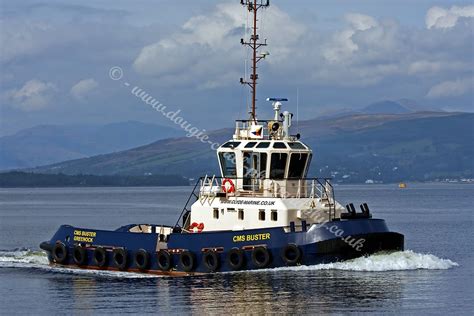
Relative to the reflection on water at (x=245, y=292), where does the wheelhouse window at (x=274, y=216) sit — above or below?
above

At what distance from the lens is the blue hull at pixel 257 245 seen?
31.6 metres

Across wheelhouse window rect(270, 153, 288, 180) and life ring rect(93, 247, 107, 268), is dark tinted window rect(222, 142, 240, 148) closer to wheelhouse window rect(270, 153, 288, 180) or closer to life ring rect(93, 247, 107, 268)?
wheelhouse window rect(270, 153, 288, 180)

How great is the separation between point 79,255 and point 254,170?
7236mm

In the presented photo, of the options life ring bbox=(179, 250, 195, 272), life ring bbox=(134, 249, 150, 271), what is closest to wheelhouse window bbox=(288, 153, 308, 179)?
life ring bbox=(179, 250, 195, 272)

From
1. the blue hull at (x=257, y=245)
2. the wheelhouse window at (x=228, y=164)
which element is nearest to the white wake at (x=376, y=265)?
the blue hull at (x=257, y=245)

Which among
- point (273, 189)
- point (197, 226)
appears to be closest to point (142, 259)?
point (197, 226)

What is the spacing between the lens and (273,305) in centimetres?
2783

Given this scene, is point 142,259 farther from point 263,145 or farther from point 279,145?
point 279,145

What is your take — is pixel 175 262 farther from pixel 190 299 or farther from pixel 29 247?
pixel 29 247

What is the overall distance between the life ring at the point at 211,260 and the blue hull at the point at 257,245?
0.03 metres

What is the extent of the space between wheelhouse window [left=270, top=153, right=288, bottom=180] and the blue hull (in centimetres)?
242

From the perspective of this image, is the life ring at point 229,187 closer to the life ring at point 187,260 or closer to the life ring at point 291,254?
the life ring at point 187,260

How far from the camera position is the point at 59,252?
3691 centimetres

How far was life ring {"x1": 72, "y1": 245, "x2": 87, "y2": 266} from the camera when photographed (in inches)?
1416
